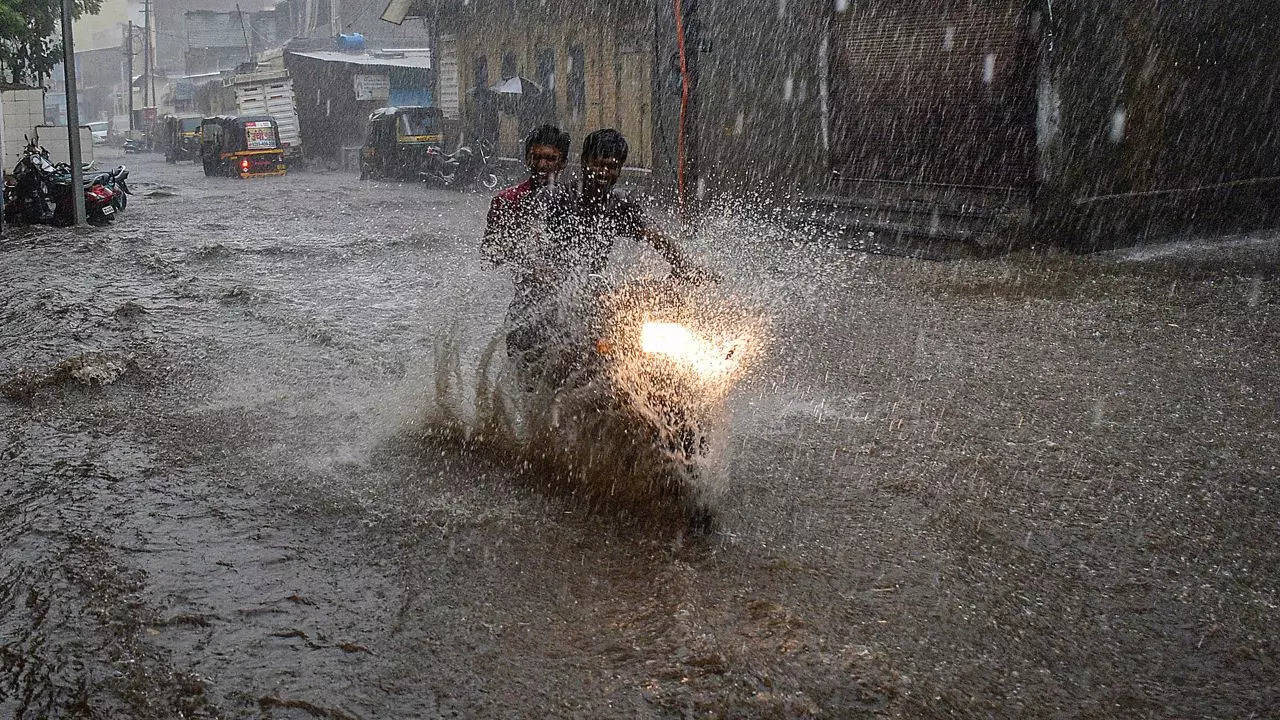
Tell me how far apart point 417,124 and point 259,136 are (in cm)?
600

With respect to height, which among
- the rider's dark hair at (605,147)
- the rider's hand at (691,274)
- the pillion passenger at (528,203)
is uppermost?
the rider's dark hair at (605,147)

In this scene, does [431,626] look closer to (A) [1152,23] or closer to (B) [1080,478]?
(B) [1080,478]

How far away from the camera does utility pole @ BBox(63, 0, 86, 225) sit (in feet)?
52.6

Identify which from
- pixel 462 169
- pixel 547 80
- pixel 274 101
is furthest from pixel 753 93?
pixel 274 101

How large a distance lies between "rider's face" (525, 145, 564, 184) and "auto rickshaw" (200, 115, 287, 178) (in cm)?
2820

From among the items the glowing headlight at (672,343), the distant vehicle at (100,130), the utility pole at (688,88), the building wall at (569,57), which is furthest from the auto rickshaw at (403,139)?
the distant vehicle at (100,130)

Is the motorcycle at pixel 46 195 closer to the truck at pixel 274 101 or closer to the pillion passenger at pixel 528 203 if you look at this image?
the pillion passenger at pixel 528 203

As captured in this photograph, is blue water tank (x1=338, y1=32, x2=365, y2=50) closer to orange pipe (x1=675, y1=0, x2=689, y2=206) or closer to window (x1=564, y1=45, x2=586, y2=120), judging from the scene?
window (x1=564, y1=45, x2=586, y2=120)

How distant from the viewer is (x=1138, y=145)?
12.0 meters

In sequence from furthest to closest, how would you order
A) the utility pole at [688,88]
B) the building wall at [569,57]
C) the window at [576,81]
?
the window at [576,81]
the building wall at [569,57]
the utility pole at [688,88]

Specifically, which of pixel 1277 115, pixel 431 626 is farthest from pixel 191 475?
pixel 1277 115

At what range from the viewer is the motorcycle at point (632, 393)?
3824 mm

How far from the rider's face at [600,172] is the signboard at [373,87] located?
3560 centimetres

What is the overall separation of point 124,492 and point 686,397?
100 inches
